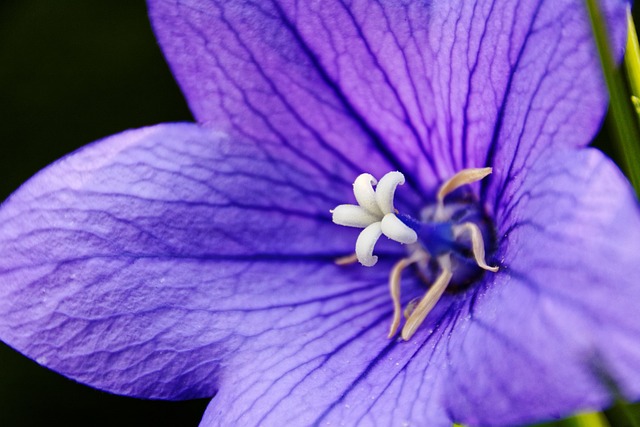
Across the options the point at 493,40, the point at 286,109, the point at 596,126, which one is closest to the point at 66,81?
the point at 286,109

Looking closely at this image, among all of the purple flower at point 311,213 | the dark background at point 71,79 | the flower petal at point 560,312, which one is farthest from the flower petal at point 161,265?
the dark background at point 71,79

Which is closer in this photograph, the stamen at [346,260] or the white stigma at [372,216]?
the white stigma at [372,216]

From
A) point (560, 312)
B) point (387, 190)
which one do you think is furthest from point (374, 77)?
point (560, 312)

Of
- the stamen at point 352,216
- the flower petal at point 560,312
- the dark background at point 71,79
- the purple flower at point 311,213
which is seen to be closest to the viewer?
the flower petal at point 560,312

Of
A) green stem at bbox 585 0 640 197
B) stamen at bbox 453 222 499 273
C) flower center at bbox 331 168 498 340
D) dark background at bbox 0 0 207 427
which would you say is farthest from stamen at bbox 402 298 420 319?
dark background at bbox 0 0 207 427

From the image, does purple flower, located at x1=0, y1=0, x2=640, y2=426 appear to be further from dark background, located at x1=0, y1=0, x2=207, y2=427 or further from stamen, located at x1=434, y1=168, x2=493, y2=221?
dark background, located at x1=0, y1=0, x2=207, y2=427

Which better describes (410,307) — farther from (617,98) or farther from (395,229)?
(617,98)

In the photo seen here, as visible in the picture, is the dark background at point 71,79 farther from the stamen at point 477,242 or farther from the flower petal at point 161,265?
the stamen at point 477,242
